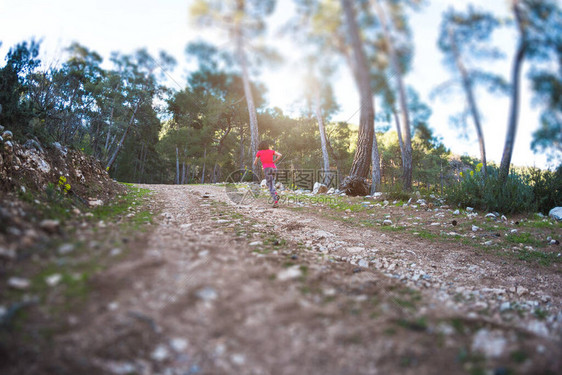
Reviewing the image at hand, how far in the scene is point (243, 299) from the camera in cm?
168

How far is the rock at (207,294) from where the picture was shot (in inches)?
64.7

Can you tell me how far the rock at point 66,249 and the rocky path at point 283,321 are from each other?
14.4 inches

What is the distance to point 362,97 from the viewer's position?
8891 mm

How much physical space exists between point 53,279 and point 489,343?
2.49 metres

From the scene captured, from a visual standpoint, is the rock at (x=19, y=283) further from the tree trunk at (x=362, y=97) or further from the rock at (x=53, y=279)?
the tree trunk at (x=362, y=97)

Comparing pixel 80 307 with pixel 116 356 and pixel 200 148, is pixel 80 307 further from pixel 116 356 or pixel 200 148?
pixel 200 148

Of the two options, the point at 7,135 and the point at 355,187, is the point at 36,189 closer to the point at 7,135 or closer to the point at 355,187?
the point at 7,135

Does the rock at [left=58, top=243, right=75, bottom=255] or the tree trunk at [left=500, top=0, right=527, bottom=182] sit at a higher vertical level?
the tree trunk at [left=500, top=0, right=527, bottom=182]

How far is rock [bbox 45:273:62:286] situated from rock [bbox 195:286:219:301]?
0.78 metres

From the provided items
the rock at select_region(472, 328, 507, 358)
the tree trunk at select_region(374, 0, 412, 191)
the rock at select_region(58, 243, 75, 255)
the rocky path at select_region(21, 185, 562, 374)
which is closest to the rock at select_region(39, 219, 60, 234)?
the rock at select_region(58, 243, 75, 255)

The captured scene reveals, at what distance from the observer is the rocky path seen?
4.20 feet

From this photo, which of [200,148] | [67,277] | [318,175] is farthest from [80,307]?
[200,148]

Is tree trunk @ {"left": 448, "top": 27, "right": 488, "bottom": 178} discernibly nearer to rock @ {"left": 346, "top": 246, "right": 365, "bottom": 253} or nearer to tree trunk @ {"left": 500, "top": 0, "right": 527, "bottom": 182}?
tree trunk @ {"left": 500, "top": 0, "right": 527, "bottom": 182}

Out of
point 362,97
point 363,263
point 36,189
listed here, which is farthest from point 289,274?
point 362,97
